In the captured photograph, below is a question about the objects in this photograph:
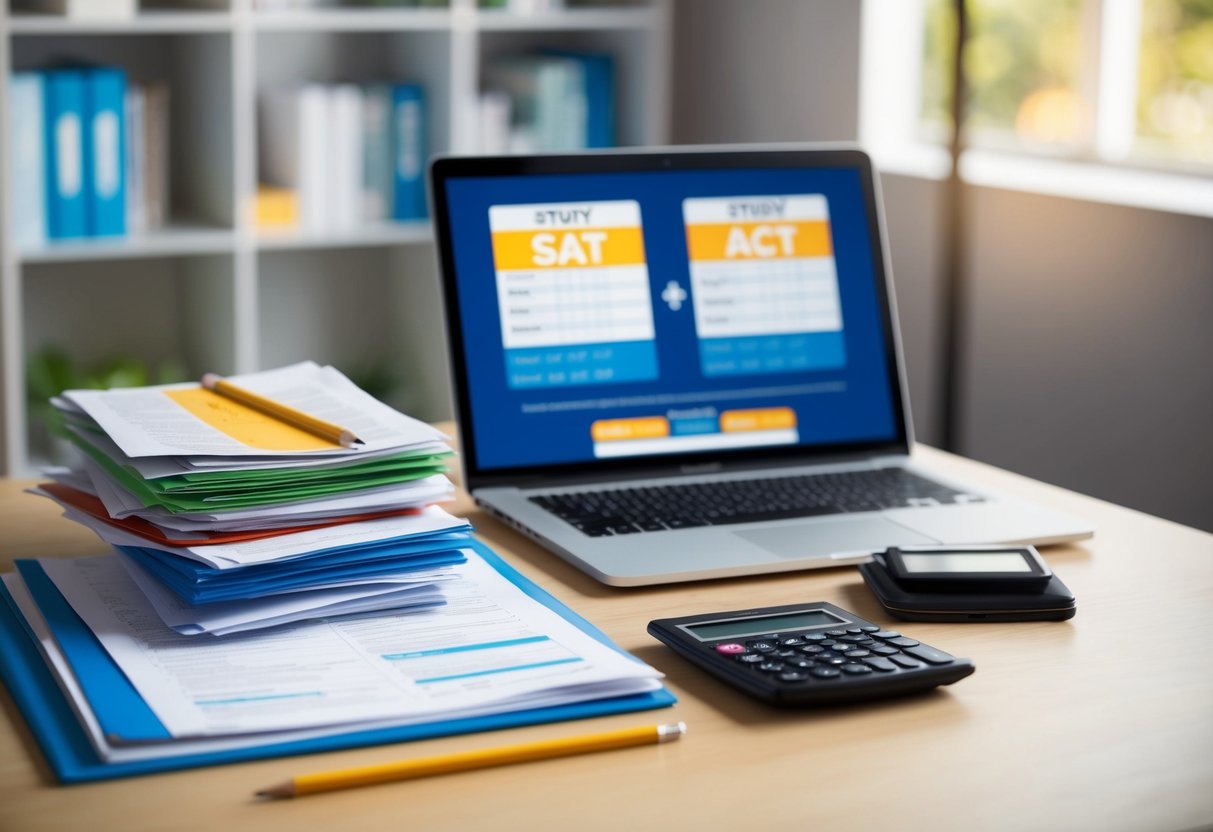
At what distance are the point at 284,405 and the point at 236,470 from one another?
15 cm

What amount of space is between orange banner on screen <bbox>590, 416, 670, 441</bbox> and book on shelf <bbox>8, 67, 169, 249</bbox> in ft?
5.69

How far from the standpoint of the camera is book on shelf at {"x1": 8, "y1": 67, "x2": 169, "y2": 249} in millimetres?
2619

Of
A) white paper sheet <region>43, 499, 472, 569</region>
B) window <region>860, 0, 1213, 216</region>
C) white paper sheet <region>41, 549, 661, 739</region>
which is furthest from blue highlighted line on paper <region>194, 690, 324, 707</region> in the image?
window <region>860, 0, 1213, 216</region>

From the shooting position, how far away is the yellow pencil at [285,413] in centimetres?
100

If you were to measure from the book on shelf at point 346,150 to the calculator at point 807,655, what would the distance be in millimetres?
2174

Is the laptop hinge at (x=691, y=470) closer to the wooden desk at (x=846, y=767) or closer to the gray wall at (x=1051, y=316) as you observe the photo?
the wooden desk at (x=846, y=767)

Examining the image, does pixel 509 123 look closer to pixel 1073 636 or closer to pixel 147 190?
pixel 147 190

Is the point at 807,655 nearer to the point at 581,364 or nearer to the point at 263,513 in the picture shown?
the point at 263,513

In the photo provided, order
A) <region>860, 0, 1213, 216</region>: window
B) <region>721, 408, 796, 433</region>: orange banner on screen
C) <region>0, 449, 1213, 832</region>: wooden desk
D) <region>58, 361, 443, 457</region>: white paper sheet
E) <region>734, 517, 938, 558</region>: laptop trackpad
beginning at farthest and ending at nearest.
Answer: <region>860, 0, 1213, 216</region>: window
<region>721, 408, 796, 433</region>: orange banner on screen
<region>734, 517, 938, 558</region>: laptop trackpad
<region>58, 361, 443, 457</region>: white paper sheet
<region>0, 449, 1213, 832</region>: wooden desk

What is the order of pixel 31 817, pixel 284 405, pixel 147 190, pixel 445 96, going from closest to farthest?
pixel 31 817
pixel 284 405
pixel 147 190
pixel 445 96

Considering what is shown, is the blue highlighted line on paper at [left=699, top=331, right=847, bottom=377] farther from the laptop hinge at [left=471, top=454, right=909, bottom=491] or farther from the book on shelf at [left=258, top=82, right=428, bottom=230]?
the book on shelf at [left=258, top=82, right=428, bottom=230]

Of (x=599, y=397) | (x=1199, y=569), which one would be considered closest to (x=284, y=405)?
(x=599, y=397)

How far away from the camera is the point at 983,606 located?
1002mm

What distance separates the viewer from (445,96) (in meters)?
3.00
